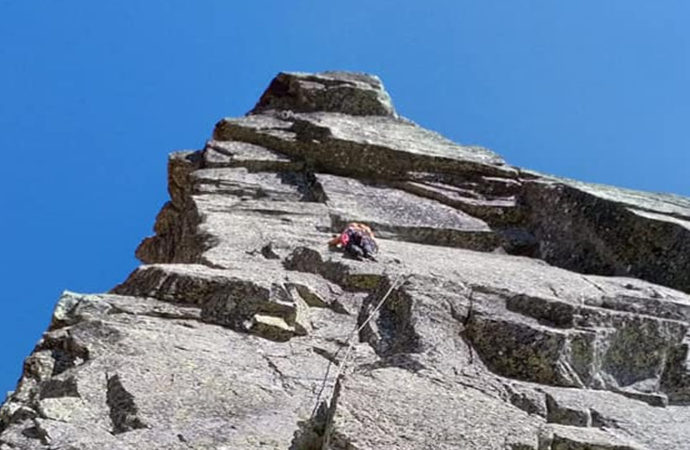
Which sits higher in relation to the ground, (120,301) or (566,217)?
(566,217)

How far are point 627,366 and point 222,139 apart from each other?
45.4ft

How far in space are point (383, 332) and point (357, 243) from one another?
2985 mm

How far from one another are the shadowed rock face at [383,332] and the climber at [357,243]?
0.34 meters

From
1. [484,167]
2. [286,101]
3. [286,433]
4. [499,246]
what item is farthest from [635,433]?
[286,101]

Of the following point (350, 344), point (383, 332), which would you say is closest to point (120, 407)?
point (350, 344)

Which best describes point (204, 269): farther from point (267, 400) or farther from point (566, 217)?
point (566, 217)

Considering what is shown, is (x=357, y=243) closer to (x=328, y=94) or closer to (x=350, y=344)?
(x=350, y=344)

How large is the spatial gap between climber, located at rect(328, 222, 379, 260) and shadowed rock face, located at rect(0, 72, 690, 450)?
0.34 m

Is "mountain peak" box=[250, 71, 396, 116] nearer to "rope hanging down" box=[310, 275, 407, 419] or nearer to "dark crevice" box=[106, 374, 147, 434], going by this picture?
"rope hanging down" box=[310, 275, 407, 419]

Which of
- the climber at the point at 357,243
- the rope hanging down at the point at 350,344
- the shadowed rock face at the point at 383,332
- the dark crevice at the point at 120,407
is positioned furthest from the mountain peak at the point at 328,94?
the dark crevice at the point at 120,407

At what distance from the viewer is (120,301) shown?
11.5 metres

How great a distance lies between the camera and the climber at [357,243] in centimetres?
1405

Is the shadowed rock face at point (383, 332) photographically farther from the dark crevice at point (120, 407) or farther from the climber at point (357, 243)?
the climber at point (357, 243)

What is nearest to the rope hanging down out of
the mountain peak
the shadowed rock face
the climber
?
the shadowed rock face
